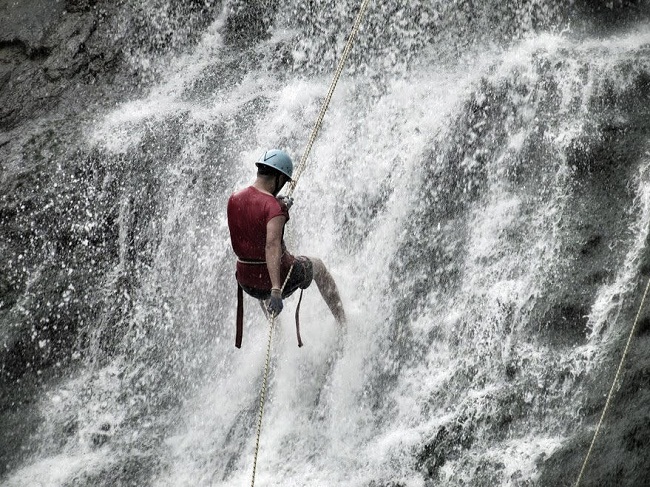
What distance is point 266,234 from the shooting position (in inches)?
215

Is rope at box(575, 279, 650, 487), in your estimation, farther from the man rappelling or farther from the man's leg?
the man rappelling

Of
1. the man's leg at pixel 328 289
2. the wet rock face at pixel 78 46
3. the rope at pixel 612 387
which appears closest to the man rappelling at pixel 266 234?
the man's leg at pixel 328 289

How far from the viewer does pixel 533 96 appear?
7336 millimetres

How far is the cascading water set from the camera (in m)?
6.01

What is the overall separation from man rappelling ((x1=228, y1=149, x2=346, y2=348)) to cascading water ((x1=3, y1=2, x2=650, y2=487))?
3.60 feet

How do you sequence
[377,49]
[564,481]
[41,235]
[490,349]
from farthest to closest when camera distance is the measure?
[377,49], [41,235], [490,349], [564,481]

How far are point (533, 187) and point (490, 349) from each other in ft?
5.06

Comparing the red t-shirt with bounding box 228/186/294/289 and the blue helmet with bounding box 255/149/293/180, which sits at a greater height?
the blue helmet with bounding box 255/149/293/180

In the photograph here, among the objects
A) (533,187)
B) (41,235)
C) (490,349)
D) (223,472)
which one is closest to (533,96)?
(533,187)

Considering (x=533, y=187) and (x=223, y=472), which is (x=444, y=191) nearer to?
(x=533, y=187)

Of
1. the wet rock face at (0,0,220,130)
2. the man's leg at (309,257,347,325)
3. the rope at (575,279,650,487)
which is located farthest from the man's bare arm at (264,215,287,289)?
the wet rock face at (0,0,220,130)

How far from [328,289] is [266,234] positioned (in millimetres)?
1058

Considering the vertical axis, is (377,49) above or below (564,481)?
above

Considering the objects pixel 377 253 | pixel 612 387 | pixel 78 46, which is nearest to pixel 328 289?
pixel 377 253
